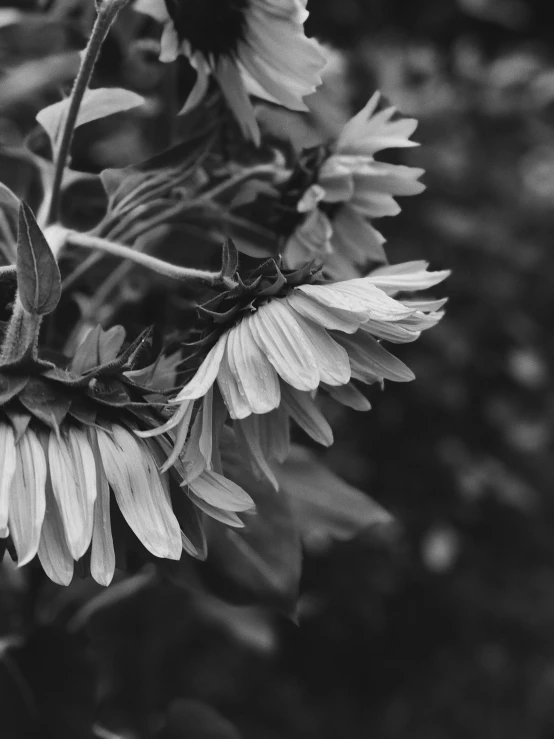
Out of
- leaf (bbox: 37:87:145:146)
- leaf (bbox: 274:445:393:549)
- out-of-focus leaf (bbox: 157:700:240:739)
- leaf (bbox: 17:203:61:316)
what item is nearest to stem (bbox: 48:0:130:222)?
leaf (bbox: 37:87:145:146)

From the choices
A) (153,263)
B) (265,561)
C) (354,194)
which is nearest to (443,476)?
(265,561)

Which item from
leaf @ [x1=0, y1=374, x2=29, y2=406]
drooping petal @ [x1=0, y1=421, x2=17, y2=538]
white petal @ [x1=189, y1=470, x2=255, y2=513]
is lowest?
white petal @ [x1=189, y1=470, x2=255, y2=513]

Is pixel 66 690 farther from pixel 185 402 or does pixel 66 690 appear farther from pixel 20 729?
pixel 185 402

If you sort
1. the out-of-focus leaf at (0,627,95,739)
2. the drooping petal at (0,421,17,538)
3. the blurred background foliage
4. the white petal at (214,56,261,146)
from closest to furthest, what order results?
the drooping petal at (0,421,17,538)
the white petal at (214,56,261,146)
the out-of-focus leaf at (0,627,95,739)
the blurred background foliage

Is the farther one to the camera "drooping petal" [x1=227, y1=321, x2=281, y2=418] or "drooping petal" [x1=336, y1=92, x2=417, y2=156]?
"drooping petal" [x1=336, y1=92, x2=417, y2=156]

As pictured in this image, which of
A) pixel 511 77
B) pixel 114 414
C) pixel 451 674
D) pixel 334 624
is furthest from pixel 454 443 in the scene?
pixel 114 414

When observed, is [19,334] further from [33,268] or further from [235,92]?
[235,92]

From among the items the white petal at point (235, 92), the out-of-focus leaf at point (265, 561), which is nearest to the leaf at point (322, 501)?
the out-of-focus leaf at point (265, 561)

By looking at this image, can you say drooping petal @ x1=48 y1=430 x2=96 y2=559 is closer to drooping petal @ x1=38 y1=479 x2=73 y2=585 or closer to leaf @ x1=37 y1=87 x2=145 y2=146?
drooping petal @ x1=38 y1=479 x2=73 y2=585
